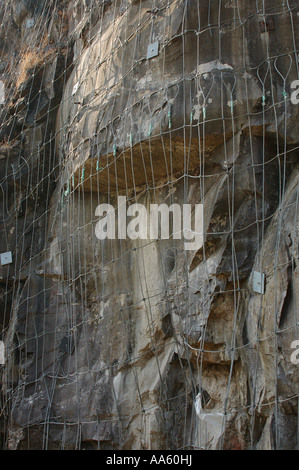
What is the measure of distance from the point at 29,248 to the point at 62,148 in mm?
934

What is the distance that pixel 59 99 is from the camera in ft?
18.8

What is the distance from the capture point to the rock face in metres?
3.71

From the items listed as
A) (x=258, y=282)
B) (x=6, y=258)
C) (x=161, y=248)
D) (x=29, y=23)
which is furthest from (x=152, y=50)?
(x=29, y=23)

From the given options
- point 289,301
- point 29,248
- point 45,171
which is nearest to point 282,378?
point 289,301

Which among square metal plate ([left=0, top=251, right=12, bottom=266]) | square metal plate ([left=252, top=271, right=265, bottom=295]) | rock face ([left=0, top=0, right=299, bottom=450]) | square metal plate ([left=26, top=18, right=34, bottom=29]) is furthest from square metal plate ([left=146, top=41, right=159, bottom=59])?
square metal plate ([left=26, top=18, right=34, bottom=29])

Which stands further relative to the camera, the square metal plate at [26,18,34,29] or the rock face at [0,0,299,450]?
the square metal plate at [26,18,34,29]

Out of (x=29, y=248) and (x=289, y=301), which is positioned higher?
(x=29, y=248)

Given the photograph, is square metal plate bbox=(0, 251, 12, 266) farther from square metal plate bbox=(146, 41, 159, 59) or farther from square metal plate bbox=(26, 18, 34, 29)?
square metal plate bbox=(26, 18, 34, 29)

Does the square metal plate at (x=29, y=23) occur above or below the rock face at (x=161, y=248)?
above

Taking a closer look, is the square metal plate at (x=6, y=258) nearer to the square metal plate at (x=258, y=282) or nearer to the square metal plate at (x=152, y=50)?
the square metal plate at (x=152, y=50)

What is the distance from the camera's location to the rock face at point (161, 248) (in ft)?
12.2

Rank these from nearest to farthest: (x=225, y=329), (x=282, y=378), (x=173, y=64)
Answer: (x=282, y=378) < (x=225, y=329) < (x=173, y=64)

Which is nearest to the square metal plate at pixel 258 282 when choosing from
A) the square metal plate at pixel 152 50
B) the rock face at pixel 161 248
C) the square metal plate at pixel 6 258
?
the rock face at pixel 161 248

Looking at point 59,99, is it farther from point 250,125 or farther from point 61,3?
point 250,125
